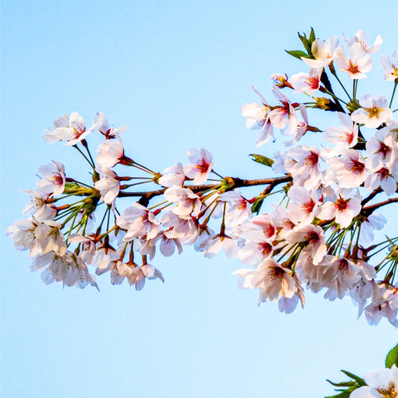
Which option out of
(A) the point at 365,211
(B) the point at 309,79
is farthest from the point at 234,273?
(B) the point at 309,79

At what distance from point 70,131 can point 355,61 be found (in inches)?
54.0

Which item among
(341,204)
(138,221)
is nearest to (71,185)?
(138,221)

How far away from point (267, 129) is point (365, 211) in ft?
1.90

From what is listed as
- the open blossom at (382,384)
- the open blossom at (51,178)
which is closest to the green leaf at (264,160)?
the open blossom at (51,178)

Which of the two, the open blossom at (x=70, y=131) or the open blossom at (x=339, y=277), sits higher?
the open blossom at (x=70, y=131)

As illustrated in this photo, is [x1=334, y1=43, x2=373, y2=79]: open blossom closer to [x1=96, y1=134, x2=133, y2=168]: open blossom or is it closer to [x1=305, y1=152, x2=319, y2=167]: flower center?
[x1=305, y1=152, x2=319, y2=167]: flower center

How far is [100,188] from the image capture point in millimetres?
2951

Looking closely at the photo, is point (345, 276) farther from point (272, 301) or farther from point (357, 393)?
point (357, 393)

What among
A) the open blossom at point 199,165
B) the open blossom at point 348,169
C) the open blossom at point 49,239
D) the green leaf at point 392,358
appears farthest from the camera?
the open blossom at point 49,239

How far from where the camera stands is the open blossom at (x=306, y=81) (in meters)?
2.76

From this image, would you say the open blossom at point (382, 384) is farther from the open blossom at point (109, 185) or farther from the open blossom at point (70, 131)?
the open blossom at point (70, 131)

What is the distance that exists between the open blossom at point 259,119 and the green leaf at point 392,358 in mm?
1149

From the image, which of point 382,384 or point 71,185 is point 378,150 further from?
point 71,185

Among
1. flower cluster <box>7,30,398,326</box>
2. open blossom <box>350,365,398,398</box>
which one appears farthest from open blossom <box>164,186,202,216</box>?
open blossom <box>350,365,398,398</box>
